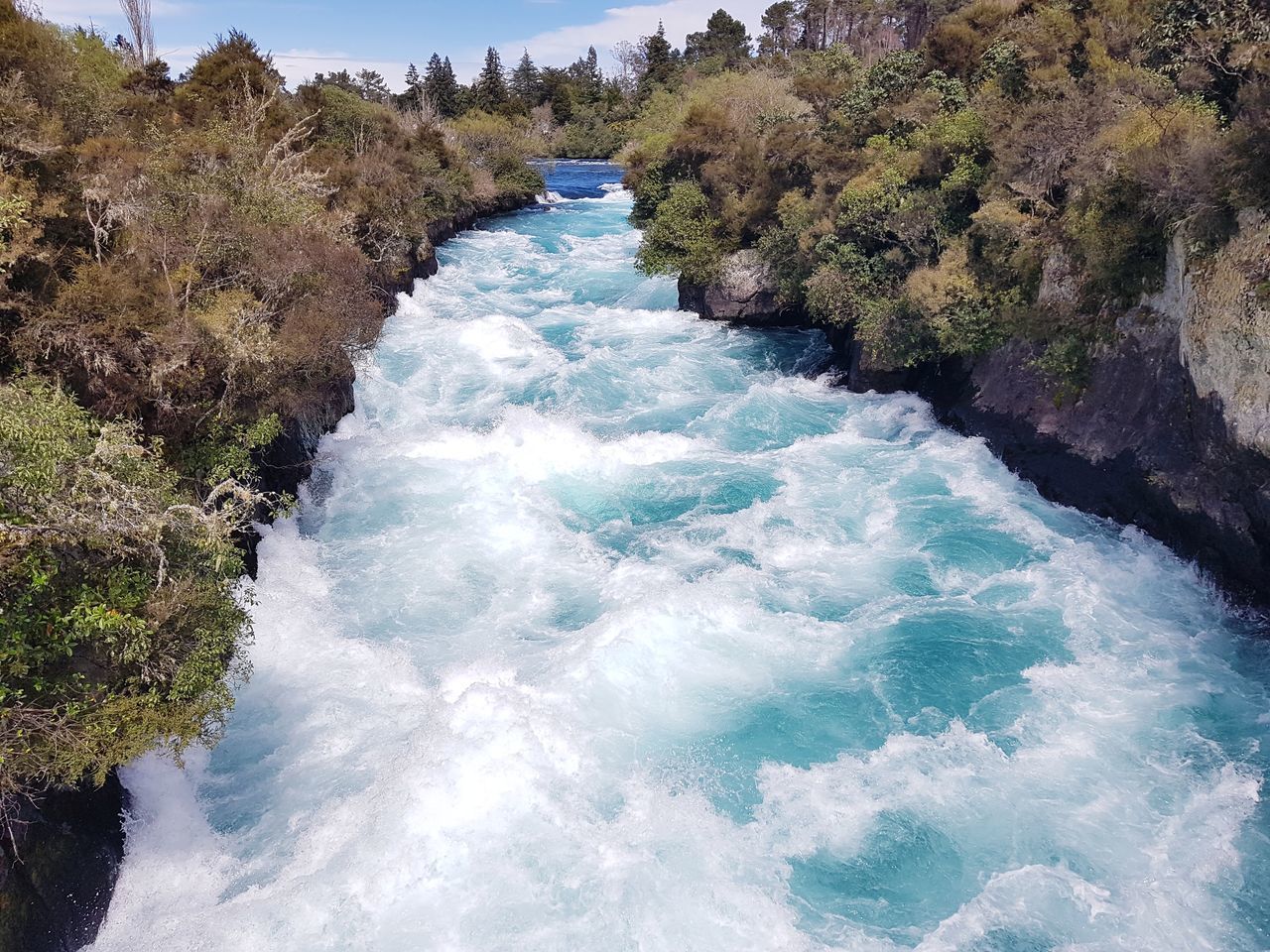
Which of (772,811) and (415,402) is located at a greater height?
(415,402)

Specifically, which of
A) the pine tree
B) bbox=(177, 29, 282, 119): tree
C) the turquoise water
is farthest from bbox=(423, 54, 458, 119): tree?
the turquoise water

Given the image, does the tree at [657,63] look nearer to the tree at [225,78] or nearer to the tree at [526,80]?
the tree at [526,80]

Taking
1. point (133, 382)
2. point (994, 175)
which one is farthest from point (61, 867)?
point (994, 175)

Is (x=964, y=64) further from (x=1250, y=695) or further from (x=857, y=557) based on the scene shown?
(x=1250, y=695)

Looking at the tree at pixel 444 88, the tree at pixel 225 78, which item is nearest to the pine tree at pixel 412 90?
the tree at pixel 444 88

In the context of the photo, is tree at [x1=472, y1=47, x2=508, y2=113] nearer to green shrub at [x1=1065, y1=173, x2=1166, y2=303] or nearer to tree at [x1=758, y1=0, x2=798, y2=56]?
tree at [x1=758, y1=0, x2=798, y2=56]

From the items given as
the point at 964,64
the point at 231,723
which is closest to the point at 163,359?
the point at 231,723
